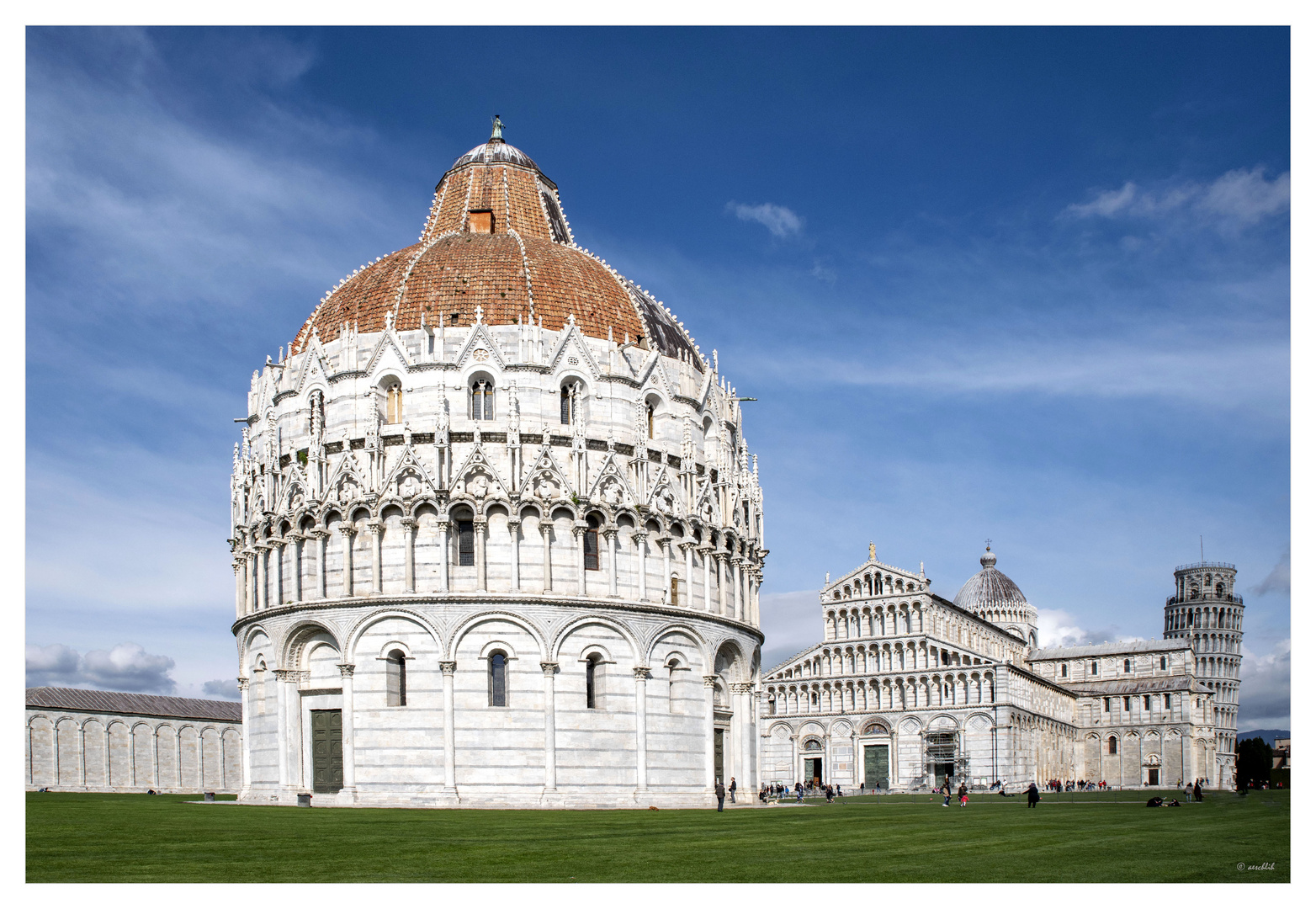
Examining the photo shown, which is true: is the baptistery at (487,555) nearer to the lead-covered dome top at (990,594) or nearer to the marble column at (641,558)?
the marble column at (641,558)

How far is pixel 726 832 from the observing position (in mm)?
29625

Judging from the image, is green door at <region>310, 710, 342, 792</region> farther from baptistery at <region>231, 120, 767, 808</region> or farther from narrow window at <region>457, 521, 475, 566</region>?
narrow window at <region>457, 521, 475, 566</region>

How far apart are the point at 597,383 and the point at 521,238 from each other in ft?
33.2

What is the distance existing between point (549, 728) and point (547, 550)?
6.38 metres

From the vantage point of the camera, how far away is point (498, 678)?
45000mm

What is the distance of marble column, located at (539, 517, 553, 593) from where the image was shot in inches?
1794

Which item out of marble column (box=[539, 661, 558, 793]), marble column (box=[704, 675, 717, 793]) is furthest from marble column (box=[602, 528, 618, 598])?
marble column (box=[704, 675, 717, 793])

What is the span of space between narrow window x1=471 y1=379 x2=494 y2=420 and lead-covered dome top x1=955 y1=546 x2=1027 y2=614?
395 ft

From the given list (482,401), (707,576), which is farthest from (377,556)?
(707,576)

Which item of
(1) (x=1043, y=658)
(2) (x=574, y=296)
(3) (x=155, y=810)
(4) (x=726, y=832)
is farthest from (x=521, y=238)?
(1) (x=1043, y=658)

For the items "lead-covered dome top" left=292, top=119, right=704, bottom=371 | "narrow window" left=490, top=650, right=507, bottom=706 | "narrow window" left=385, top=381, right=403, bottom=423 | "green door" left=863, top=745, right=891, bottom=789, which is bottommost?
"green door" left=863, top=745, right=891, bottom=789

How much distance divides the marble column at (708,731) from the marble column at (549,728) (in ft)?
22.4

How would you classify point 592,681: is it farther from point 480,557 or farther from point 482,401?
point 482,401
